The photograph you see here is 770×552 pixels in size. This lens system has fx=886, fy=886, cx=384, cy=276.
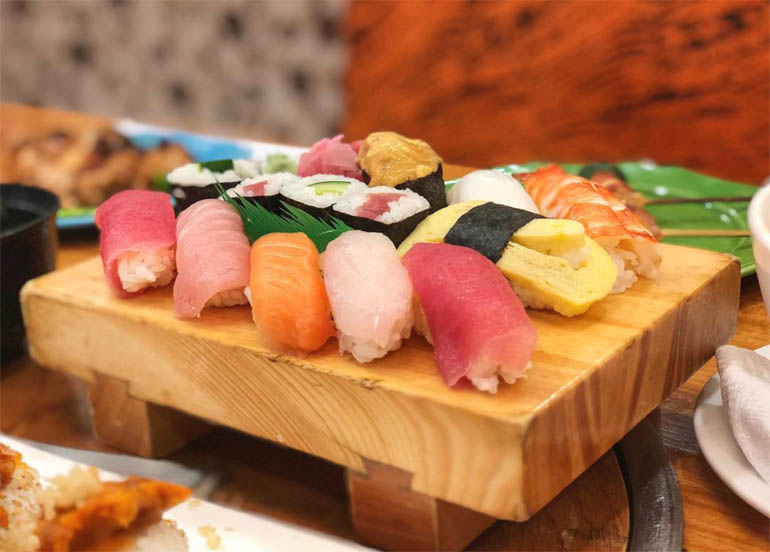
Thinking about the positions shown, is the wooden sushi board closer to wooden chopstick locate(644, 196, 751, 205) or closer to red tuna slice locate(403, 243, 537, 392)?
red tuna slice locate(403, 243, 537, 392)

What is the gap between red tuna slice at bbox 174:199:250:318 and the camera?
983mm

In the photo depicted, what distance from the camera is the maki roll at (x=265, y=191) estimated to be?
3.55 ft

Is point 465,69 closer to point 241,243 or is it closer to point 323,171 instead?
point 323,171

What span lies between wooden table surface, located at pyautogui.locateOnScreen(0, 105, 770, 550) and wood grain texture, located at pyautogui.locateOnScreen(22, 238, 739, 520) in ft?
0.26

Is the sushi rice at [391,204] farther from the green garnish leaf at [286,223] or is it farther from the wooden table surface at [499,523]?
the wooden table surface at [499,523]

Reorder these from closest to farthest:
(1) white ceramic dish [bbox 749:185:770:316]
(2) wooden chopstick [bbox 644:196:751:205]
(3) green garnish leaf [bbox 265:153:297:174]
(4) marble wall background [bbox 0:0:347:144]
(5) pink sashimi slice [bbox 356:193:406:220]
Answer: (1) white ceramic dish [bbox 749:185:770:316]
(5) pink sashimi slice [bbox 356:193:406:220]
(3) green garnish leaf [bbox 265:153:297:174]
(2) wooden chopstick [bbox 644:196:751:205]
(4) marble wall background [bbox 0:0:347:144]

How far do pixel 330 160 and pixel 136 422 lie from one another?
0.42 metres

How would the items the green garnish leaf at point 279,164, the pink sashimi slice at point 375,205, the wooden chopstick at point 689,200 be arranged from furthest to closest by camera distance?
the wooden chopstick at point 689,200, the green garnish leaf at point 279,164, the pink sashimi slice at point 375,205

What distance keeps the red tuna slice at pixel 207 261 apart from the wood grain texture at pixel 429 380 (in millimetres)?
34

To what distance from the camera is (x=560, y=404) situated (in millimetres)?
796

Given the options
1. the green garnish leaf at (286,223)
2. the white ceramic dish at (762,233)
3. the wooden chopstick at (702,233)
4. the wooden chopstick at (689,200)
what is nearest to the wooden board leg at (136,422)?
the green garnish leaf at (286,223)

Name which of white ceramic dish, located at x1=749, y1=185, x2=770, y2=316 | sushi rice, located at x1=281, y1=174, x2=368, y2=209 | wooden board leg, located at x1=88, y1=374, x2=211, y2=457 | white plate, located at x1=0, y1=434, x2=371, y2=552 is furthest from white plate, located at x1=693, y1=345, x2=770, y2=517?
wooden board leg, located at x1=88, y1=374, x2=211, y2=457

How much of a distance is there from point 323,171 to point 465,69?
187 cm

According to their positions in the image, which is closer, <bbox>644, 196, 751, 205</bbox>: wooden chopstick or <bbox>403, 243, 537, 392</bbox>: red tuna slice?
<bbox>403, 243, 537, 392</bbox>: red tuna slice
